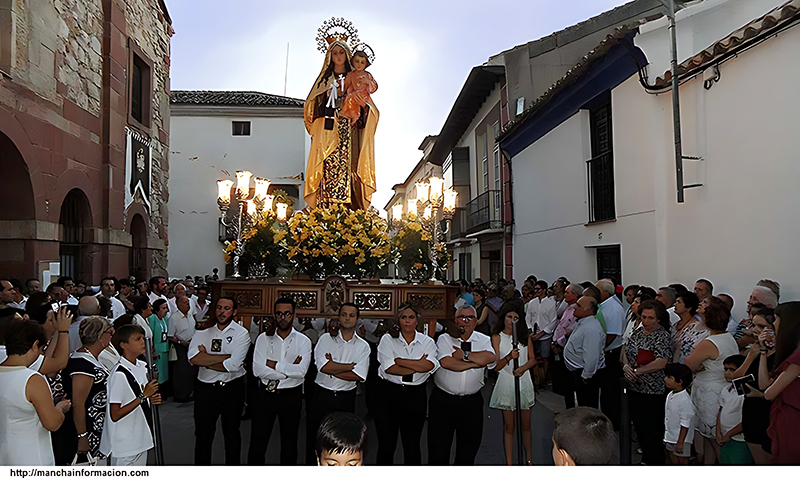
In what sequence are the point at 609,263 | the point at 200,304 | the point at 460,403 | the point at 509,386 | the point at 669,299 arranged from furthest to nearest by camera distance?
the point at 609,263 < the point at 200,304 < the point at 669,299 < the point at 509,386 < the point at 460,403

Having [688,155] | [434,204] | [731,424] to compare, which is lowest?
[731,424]

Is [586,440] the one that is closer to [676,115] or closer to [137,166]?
[676,115]

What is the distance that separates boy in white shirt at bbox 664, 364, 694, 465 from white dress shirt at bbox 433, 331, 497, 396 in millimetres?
1240

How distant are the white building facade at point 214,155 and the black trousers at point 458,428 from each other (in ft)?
53.1

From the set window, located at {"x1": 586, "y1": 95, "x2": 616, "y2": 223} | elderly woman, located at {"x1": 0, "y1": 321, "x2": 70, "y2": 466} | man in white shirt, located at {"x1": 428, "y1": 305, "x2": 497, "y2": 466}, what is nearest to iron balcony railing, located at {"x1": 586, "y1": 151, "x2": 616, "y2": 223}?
window, located at {"x1": 586, "y1": 95, "x2": 616, "y2": 223}

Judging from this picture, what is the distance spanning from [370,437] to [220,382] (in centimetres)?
180

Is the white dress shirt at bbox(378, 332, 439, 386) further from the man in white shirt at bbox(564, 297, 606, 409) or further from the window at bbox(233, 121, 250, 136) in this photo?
the window at bbox(233, 121, 250, 136)

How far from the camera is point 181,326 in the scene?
6.77 metres

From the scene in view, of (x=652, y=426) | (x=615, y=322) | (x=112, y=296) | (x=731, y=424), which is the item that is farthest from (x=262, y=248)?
(x=731, y=424)

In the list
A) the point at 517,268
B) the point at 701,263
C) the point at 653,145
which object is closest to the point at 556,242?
the point at 517,268

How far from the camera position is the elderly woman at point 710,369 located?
13.1 feet

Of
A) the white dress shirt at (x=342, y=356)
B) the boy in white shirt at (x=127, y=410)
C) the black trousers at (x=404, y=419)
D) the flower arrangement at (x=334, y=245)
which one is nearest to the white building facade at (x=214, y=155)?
the flower arrangement at (x=334, y=245)

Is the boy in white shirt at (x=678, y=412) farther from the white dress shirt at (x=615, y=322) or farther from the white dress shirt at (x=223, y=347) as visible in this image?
the white dress shirt at (x=223, y=347)

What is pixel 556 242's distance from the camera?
1038 centimetres
